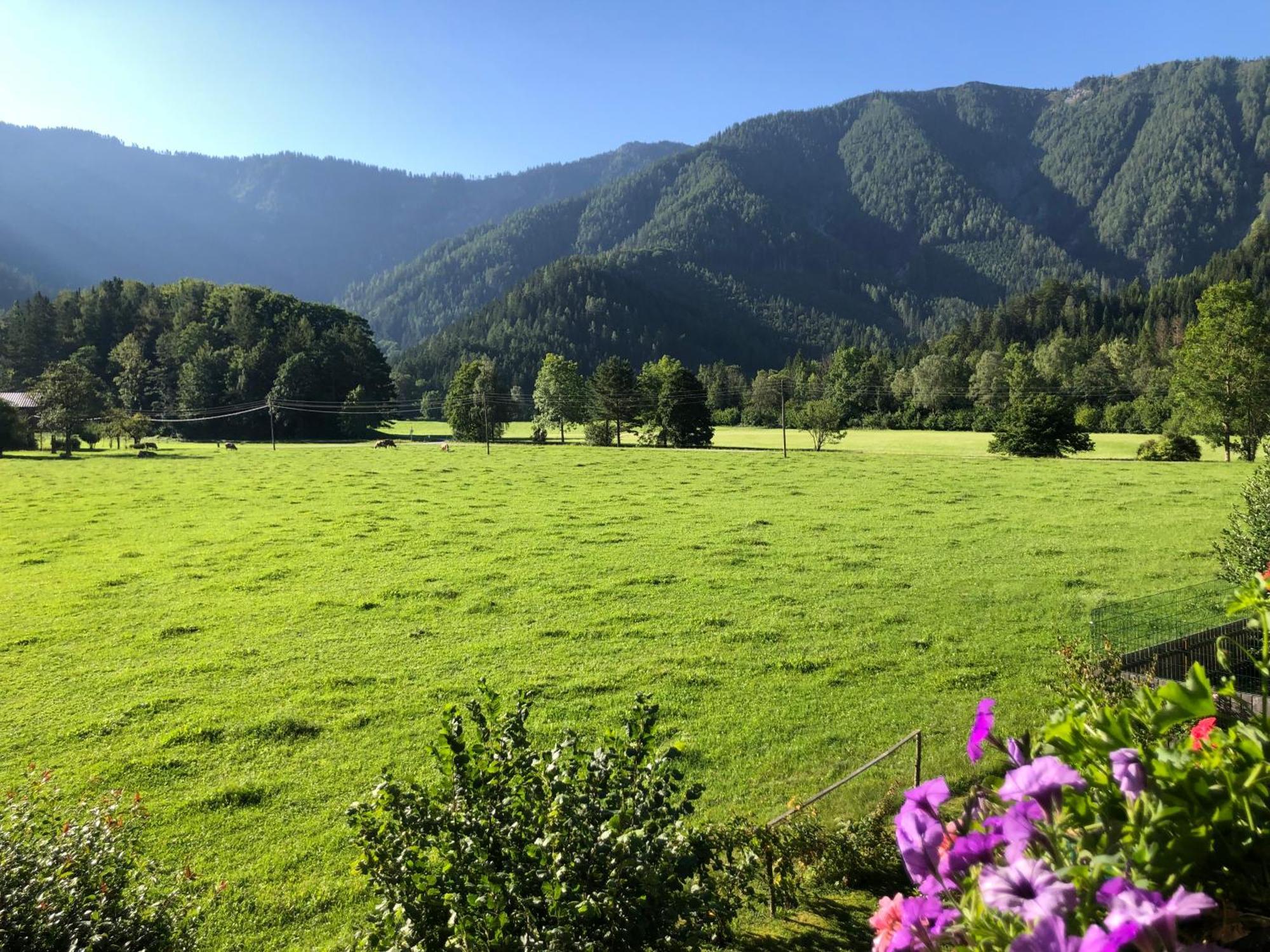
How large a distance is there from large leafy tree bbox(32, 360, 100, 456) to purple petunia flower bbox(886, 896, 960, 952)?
94075 millimetres

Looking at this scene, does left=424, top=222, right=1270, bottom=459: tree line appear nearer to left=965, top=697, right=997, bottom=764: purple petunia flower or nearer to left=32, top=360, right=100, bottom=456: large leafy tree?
left=32, top=360, right=100, bottom=456: large leafy tree

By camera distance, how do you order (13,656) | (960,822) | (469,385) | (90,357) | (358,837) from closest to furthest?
(960,822) → (358,837) → (13,656) → (469,385) → (90,357)

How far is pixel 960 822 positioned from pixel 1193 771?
2.02 feet

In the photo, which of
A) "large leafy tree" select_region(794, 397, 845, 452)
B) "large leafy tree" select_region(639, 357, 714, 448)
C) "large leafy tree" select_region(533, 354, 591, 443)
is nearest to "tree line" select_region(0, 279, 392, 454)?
"large leafy tree" select_region(533, 354, 591, 443)

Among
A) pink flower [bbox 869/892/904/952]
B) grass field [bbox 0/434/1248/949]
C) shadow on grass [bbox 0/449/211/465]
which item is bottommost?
grass field [bbox 0/434/1248/949]

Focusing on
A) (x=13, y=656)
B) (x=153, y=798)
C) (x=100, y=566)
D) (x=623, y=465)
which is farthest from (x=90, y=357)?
(x=153, y=798)

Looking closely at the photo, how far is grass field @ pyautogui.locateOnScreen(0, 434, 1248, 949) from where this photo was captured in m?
9.55

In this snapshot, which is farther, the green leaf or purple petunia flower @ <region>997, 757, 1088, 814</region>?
purple petunia flower @ <region>997, 757, 1088, 814</region>

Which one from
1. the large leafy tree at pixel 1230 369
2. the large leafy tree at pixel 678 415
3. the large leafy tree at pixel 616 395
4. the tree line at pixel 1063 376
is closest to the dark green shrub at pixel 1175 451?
the large leafy tree at pixel 1230 369

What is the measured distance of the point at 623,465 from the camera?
178 ft

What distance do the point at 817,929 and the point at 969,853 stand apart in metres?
5.35

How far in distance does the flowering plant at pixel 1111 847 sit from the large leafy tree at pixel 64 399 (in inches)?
3706

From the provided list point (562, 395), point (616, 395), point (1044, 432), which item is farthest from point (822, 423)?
point (562, 395)

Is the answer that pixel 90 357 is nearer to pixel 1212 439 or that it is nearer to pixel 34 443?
pixel 34 443
